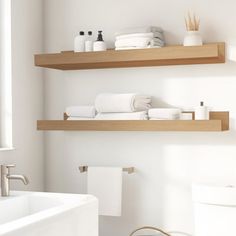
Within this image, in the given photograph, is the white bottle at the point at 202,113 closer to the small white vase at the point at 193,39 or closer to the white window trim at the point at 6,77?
the small white vase at the point at 193,39

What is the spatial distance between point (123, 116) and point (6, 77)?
745 mm

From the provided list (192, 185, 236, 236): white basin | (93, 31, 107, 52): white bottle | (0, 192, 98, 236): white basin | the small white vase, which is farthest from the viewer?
(93, 31, 107, 52): white bottle

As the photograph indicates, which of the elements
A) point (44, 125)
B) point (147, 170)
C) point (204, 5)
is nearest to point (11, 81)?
point (44, 125)

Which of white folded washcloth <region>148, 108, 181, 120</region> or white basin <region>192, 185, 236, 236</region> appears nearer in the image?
white basin <region>192, 185, 236, 236</region>

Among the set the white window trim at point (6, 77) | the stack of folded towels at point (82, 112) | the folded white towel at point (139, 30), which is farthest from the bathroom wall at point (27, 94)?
the folded white towel at point (139, 30)

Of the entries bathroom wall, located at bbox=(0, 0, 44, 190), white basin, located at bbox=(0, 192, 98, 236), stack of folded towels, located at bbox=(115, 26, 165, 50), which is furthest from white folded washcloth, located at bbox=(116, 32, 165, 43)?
white basin, located at bbox=(0, 192, 98, 236)

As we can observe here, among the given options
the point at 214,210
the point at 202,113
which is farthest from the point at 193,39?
the point at 214,210

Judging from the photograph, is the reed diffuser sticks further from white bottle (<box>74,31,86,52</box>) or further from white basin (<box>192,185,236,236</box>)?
white basin (<box>192,185,236,236</box>)

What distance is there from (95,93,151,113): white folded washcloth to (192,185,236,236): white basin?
0.55m

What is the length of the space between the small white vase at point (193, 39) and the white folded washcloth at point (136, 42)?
0.20 metres

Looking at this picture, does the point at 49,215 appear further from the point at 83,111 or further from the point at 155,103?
the point at 155,103

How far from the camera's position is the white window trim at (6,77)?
305 cm

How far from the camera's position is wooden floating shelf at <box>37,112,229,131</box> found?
2.73 metres

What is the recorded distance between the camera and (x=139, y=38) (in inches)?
113
